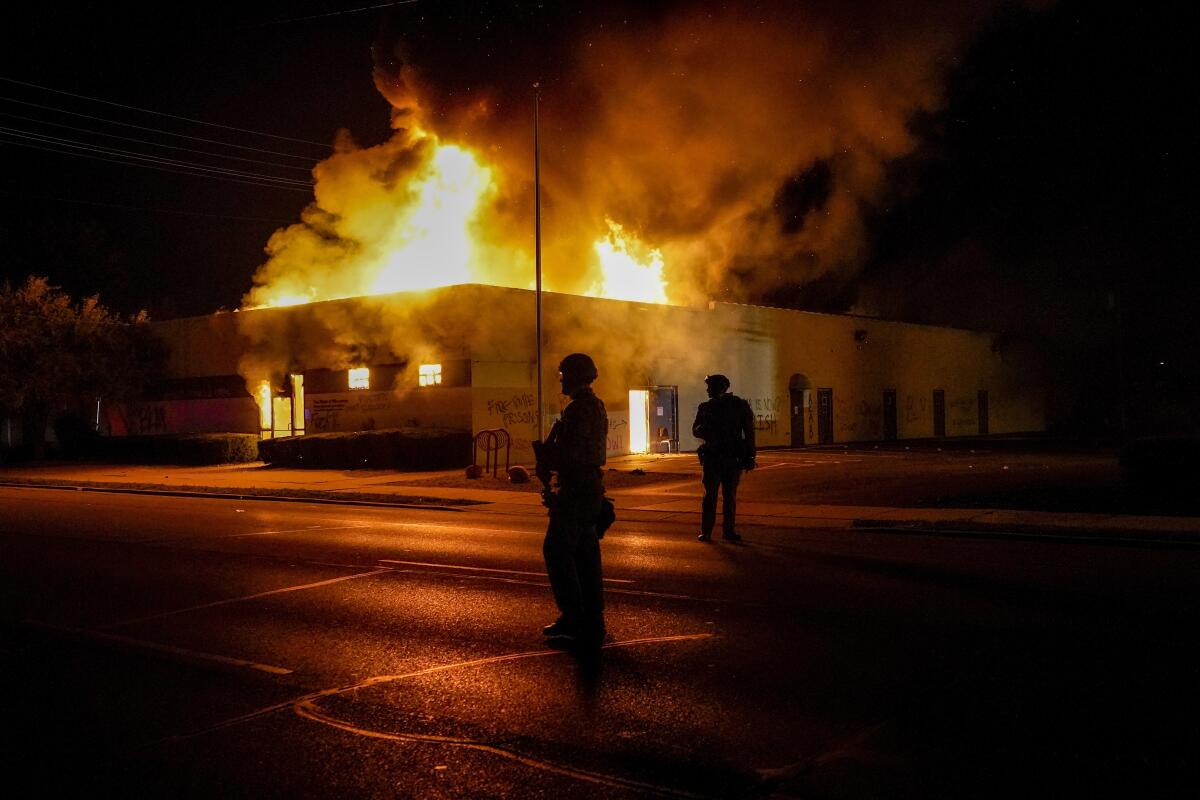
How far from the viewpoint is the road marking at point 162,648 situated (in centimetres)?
572

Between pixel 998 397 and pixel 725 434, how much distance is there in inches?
1408

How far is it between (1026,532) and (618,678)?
7.43 metres

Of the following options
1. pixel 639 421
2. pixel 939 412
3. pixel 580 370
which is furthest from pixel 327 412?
pixel 939 412

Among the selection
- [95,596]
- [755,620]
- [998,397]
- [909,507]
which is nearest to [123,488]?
[95,596]

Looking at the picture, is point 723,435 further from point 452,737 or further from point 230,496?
point 230,496

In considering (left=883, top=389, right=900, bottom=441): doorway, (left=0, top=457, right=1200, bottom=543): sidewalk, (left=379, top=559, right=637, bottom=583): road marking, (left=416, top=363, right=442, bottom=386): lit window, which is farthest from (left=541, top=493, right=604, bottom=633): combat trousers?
(left=883, top=389, right=900, bottom=441): doorway

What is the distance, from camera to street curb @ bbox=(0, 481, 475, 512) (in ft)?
53.8

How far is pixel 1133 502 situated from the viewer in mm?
12883

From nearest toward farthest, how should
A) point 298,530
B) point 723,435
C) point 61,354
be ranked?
point 723,435
point 298,530
point 61,354

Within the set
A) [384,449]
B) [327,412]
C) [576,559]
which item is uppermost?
[327,412]

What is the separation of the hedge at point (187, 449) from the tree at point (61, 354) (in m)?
2.09

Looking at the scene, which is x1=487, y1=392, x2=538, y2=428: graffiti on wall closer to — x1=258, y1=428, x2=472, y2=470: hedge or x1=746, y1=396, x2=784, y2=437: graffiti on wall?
x1=258, y1=428, x2=472, y2=470: hedge

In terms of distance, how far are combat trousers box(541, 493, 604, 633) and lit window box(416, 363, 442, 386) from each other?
18.8 meters

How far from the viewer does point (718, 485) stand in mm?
10734
